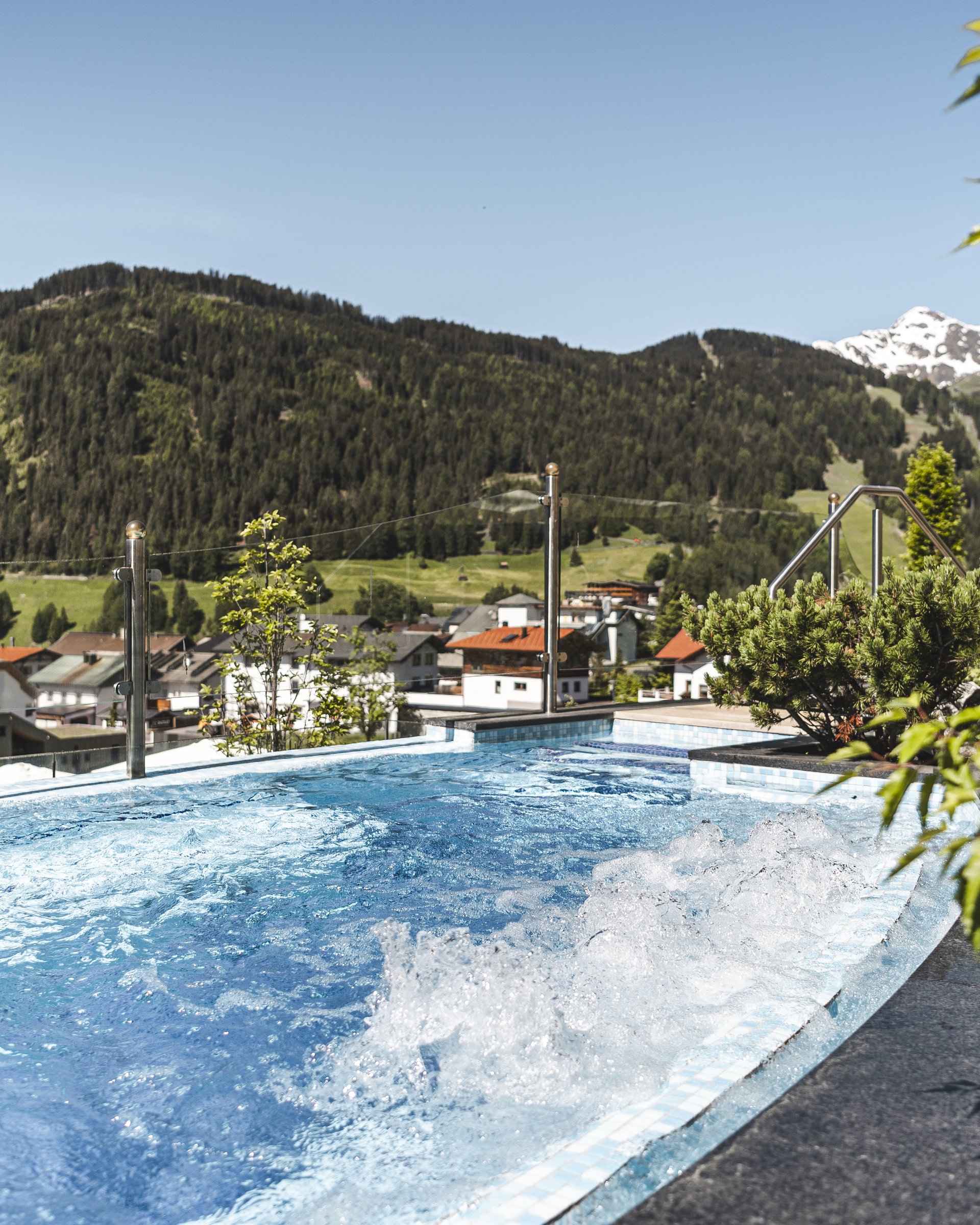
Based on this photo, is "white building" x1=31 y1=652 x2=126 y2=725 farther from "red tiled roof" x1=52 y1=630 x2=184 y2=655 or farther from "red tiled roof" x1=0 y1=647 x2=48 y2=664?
"red tiled roof" x1=0 y1=647 x2=48 y2=664

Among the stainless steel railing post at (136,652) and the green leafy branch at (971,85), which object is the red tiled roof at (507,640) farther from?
the green leafy branch at (971,85)

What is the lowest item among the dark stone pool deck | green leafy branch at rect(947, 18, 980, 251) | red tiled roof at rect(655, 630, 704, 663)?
the dark stone pool deck

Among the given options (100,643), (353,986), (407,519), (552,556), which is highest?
(407,519)

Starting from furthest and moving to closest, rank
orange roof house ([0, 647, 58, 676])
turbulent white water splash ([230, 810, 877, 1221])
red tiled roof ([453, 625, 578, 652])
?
red tiled roof ([453, 625, 578, 652]) < orange roof house ([0, 647, 58, 676]) < turbulent white water splash ([230, 810, 877, 1221])

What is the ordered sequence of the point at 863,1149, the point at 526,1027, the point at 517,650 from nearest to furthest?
the point at 863,1149 < the point at 526,1027 < the point at 517,650

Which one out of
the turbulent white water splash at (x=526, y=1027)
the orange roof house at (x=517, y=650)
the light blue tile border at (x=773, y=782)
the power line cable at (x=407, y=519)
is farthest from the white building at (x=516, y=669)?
the turbulent white water splash at (x=526, y=1027)

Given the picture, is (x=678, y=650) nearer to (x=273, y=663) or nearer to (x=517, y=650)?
(x=517, y=650)

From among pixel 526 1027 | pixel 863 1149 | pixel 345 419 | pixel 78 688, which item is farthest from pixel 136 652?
pixel 345 419

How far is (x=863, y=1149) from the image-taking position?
1670mm

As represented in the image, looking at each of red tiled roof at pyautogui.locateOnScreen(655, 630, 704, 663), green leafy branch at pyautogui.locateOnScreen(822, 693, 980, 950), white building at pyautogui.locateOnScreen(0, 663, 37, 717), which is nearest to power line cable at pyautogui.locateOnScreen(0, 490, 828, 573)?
white building at pyautogui.locateOnScreen(0, 663, 37, 717)

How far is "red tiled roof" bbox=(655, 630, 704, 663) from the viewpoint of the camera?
9.73m

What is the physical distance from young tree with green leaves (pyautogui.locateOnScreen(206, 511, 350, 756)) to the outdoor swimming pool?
8.54 ft

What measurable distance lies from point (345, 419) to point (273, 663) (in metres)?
50.3

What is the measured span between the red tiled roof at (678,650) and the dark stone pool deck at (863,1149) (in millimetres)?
7515
